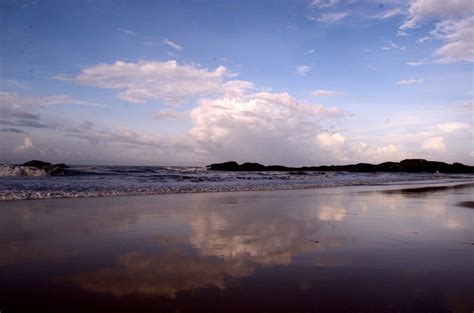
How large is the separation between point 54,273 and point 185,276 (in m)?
1.51

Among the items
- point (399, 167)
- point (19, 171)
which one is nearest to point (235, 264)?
point (19, 171)

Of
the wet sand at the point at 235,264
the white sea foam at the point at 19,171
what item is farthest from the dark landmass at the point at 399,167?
the wet sand at the point at 235,264

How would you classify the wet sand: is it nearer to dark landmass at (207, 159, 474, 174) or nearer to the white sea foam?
the white sea foam

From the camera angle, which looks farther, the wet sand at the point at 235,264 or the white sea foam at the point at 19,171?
the white sea foam at the point at 19,171

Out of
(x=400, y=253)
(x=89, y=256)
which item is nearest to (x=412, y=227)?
(x=400, y=253)

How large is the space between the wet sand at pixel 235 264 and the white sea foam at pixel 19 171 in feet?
81.1

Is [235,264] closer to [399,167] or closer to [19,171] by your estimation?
[19,171]

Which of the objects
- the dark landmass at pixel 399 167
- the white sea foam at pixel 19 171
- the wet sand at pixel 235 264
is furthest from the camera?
the dark landmass at pixel 399 167

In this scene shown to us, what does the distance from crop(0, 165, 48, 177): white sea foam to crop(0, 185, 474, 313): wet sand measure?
2471 centimetres

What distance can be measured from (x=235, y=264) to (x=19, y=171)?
103ft

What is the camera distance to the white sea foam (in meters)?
28.6

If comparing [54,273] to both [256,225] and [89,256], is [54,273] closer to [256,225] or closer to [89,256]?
[89,256]

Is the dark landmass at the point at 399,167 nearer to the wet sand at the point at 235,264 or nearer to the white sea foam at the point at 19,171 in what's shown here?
the white sea foam at the point at 19,171

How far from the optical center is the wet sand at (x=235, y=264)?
3.11 meters
